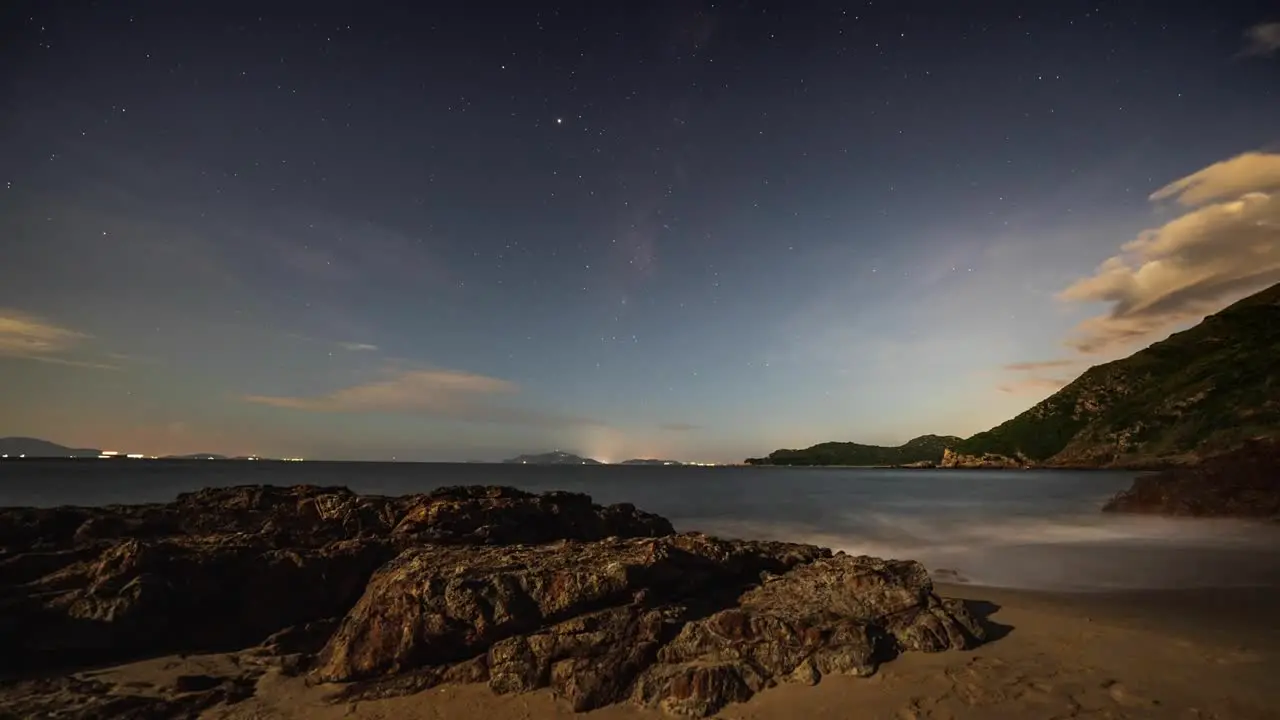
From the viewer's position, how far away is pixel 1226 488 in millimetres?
35000

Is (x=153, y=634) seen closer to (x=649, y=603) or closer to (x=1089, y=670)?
(x=649, y=603)

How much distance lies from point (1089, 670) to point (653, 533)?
13370mm

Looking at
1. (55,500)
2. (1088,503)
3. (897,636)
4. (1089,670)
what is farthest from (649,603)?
(55,500)

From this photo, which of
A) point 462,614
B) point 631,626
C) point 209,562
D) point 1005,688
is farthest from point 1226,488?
point 209,562

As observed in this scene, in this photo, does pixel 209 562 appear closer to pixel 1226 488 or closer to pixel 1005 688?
pixel 1005 688

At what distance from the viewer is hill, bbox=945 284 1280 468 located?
360 feet

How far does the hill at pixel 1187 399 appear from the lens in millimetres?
109812

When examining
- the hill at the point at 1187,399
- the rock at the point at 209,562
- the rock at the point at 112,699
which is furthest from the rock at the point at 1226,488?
the hill at the point at 1187,399

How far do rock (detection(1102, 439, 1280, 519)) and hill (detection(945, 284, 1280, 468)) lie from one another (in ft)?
212

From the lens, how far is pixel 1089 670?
10000mm

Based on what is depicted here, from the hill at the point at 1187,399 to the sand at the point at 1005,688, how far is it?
104m

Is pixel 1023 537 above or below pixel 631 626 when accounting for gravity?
below

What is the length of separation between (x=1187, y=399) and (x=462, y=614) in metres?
181

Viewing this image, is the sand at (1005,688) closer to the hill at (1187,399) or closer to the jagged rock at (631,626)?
the jagged rock at (631,626)
